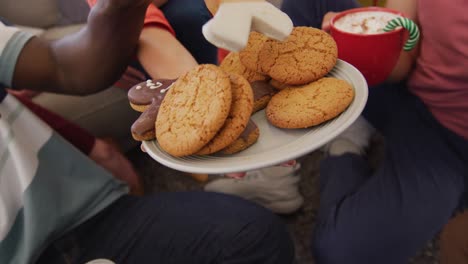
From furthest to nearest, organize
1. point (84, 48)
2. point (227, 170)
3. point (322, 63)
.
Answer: point (84, 48)
point (322, 63)
point (227, 170)

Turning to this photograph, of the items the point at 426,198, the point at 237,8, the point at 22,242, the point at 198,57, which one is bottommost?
the point at 426,198

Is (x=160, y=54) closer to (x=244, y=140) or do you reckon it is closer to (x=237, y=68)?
(x=237, y=68)

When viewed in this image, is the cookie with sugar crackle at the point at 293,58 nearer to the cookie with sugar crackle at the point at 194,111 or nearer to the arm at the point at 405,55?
the cookie with sugar crackle at the point at 194,111

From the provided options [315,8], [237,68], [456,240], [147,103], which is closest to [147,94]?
[147,103]

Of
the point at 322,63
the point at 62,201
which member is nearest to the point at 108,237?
the point at 62,201

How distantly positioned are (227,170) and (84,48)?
13.7 inches

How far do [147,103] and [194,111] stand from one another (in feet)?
0.25

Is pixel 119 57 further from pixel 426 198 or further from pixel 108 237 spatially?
pixel 426 198

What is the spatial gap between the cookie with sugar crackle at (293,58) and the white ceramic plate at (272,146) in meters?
0.03

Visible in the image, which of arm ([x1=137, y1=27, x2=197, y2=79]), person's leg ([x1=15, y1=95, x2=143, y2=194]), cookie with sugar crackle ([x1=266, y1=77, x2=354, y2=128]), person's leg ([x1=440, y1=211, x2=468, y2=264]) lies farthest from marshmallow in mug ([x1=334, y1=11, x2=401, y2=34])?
person's leg ([x1=15, y1=95, x2=143, y2=194])

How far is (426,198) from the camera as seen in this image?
72 cm

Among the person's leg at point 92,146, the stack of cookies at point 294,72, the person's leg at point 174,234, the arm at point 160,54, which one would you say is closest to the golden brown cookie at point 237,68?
the stack of cookies at point 294,72

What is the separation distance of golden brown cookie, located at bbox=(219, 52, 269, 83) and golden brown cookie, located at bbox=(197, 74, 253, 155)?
66mm

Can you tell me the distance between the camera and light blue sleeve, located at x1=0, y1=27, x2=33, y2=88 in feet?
1.98
